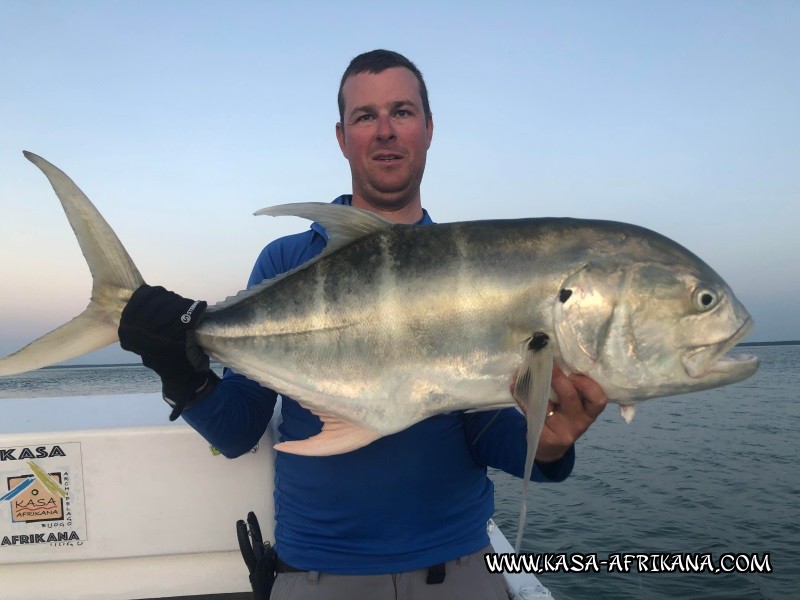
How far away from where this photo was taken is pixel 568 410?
223 cm

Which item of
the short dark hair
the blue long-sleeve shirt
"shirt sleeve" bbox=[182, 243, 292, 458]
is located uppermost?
the short dark hair

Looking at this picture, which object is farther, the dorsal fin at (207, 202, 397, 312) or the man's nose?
the man's nose

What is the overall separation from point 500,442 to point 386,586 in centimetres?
87

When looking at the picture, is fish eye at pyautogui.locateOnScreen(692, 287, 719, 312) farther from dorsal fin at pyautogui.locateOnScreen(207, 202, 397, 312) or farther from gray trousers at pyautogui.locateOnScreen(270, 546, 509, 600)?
gray trousers at pyautogui.locateOnScreen(270, 546, 509, 600)

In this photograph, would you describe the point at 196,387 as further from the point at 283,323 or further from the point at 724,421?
the point at 724,421

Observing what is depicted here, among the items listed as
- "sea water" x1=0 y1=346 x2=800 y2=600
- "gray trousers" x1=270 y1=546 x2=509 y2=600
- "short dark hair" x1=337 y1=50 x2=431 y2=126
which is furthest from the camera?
"sea water" x1=0 y1=346 x2=800 y2=600

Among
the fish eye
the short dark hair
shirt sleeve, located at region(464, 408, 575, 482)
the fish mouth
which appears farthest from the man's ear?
the fish mouth

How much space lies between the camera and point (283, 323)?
2404mm

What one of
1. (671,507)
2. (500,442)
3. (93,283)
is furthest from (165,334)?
(671,507)

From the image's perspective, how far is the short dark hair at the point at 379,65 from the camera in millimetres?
3406

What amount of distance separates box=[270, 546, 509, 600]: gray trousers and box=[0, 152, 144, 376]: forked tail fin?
1424 millimetres

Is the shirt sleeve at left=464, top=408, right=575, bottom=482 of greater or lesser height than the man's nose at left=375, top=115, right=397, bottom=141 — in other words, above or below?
below

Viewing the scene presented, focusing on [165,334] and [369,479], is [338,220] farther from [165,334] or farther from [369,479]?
[369,479]

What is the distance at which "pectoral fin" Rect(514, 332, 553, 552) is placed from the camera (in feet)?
6.33
